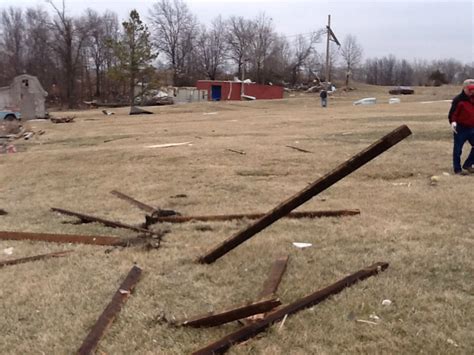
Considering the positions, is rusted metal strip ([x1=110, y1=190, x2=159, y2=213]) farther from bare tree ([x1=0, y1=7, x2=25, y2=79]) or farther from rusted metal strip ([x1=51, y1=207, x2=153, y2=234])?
bare tree ([x1=0, y1=7, x2=25, y2=79])

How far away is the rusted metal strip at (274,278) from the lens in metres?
3.59

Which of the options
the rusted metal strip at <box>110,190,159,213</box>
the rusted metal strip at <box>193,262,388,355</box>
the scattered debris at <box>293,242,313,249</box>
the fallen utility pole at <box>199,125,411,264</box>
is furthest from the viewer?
the rusted metal strip at <box>110,190,159,213</box>

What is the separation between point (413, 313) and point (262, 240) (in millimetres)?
1954

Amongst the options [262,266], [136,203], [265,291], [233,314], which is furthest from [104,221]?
[233,314]

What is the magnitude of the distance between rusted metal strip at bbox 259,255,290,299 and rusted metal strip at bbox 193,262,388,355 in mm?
214

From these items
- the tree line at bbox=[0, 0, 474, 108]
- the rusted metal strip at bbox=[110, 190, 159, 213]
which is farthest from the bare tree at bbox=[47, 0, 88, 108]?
the rusted metal strip at bbox=[110, 190, 159, 213]

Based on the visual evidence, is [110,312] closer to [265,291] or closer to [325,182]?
[265,291]

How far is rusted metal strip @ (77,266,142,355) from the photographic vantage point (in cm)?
305

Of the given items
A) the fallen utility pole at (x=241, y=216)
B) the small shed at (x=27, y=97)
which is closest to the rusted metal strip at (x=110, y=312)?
the fallen utility pole at (x=241, y=216)

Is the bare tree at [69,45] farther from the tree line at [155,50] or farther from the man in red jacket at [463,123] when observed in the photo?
the man in red jacket at [463,123]

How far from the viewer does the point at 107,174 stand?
411 inches

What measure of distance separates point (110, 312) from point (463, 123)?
715 centimetres

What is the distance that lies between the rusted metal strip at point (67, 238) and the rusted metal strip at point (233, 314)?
2031 mm

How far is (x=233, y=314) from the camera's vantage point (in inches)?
124
